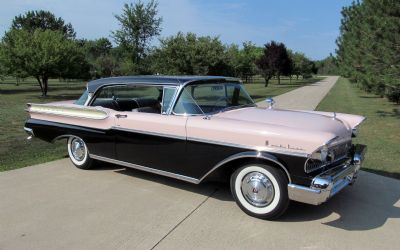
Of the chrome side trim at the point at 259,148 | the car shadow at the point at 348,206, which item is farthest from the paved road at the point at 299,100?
the chrome side trim at the point at 259,148

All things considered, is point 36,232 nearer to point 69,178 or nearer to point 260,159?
point 69,178

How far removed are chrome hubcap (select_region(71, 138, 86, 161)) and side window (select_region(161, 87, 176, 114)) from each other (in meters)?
Result: 1.78

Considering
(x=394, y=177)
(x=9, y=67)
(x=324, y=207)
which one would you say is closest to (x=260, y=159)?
(x=324, y=207)

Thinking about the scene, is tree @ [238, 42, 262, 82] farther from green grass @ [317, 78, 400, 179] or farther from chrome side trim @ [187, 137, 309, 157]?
chrome side trim @ [187, 137, 309, 157]

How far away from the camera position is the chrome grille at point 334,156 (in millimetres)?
4020

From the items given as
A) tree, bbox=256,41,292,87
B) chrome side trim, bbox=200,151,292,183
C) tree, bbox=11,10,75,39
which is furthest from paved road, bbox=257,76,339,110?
tree, bbox=11,10,75,39

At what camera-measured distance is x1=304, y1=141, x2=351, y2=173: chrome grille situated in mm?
4020

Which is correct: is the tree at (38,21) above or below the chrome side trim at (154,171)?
above

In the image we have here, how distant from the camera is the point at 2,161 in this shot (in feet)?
23.2

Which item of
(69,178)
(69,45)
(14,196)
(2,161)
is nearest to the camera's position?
(14,196)

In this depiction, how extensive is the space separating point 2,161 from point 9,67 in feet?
62.5

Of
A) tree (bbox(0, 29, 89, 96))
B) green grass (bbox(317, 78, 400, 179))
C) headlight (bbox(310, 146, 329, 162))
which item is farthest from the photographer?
tree (bbox(0, 29, 89, 96))

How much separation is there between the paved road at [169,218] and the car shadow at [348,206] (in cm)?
1

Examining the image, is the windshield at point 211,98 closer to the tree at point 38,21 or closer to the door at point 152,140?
the door at point 152,140
